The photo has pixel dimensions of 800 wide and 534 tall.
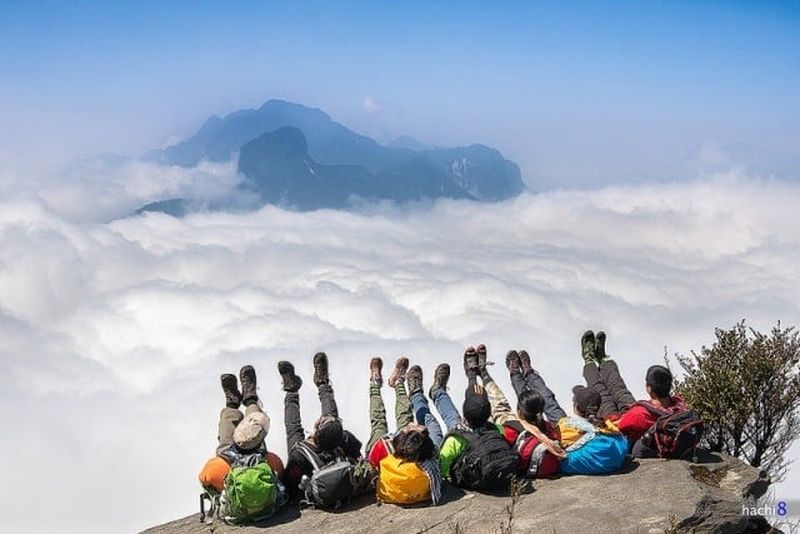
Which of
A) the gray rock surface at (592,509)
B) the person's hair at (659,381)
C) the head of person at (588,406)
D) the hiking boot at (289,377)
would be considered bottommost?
the gray rock surface at (592,509)

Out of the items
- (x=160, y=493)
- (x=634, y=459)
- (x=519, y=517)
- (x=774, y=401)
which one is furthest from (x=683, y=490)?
(x=160, y=493)

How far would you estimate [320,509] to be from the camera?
947cm

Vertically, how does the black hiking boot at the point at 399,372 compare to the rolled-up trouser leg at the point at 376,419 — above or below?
above

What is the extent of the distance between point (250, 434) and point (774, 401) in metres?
10.0

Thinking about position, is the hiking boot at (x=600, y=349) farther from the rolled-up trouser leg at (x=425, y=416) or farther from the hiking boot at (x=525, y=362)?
the rolled-up trouser leg at (x=425, y=416)

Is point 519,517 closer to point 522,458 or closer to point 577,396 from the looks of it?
point 522,458

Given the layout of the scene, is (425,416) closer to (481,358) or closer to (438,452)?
(438,452)

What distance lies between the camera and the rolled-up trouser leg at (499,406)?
10.6m

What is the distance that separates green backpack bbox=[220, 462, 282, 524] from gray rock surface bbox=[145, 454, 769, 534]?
164mm

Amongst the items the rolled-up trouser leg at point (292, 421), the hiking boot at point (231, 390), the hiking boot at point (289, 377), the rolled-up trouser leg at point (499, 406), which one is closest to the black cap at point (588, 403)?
the rolled-up trouser leg at point (499, 406)

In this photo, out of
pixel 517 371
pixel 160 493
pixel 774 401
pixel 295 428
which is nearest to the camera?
pixel 295 428

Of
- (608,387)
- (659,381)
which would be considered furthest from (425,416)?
(608,387)

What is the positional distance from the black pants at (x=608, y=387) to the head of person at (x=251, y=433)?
5.08m

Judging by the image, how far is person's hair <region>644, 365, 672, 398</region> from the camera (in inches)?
408
